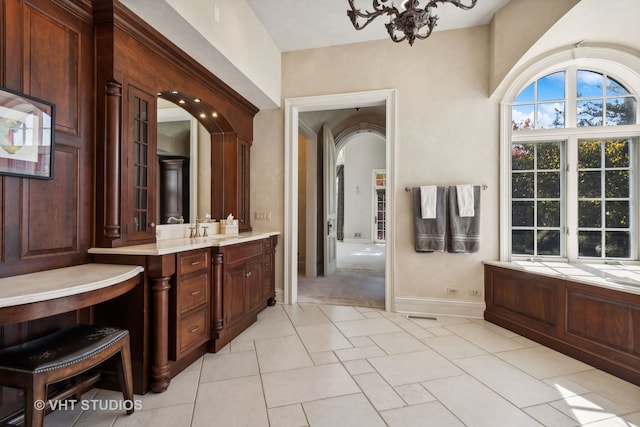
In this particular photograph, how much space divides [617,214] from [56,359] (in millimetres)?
4605

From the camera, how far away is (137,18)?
2137mm

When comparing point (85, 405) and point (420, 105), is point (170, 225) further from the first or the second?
point (420, 105)

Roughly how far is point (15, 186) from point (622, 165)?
4.93 meters

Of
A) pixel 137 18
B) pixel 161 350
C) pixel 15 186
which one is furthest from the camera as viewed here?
pixel 137 18

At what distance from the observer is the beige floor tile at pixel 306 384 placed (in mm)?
1965

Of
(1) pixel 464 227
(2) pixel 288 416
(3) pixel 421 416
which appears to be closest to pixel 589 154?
(1) pixel 464 227

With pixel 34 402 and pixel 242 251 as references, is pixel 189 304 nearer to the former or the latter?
pixel 242 251

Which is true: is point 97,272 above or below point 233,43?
below

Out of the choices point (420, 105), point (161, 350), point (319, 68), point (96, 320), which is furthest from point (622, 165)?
point (96, 320)

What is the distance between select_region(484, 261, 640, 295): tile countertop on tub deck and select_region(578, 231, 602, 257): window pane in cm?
14

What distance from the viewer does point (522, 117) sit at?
3.41 m

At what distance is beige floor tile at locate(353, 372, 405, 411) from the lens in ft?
6.23

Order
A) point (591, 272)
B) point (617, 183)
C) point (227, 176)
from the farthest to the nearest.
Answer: point (227, 176), point (617, 183), point (591, 272)

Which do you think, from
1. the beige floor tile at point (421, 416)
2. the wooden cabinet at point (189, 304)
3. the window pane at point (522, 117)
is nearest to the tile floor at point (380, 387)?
the beige floor tile at point (421, 416)
